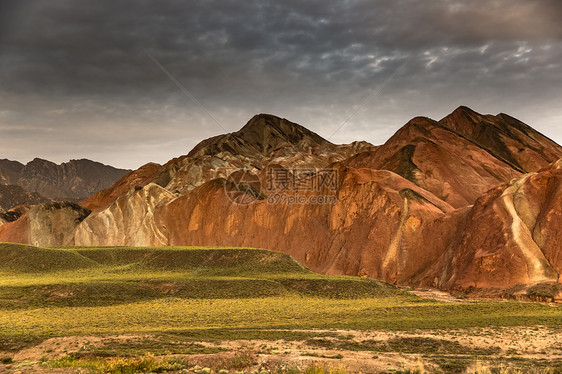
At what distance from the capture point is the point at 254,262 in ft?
243

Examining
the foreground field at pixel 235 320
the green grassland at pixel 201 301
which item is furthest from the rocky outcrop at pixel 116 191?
the foreground field at pixel 235 320

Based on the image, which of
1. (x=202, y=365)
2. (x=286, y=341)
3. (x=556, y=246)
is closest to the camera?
(x=202, y=365)

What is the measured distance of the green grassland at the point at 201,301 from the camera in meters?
37.8

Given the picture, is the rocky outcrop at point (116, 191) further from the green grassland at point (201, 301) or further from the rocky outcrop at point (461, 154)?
the green grassland at point (201, 301)

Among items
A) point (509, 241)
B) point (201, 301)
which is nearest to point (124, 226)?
point (201, 301)

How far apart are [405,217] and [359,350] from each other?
181 ft

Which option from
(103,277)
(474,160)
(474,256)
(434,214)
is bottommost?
(103,277)

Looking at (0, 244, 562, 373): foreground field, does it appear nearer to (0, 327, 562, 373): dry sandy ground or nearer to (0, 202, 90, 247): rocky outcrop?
(0, 327, 562, 373): dry sandy ground

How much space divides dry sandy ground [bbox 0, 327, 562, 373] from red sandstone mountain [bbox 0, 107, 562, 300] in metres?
26.5

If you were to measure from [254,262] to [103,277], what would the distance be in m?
21.6

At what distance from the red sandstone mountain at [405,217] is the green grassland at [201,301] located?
11496 mm

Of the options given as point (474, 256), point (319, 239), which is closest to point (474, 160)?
point (319, 239)

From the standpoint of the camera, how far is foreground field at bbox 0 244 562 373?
955 inches

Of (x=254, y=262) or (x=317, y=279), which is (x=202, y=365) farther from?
(x=254, y=262)
